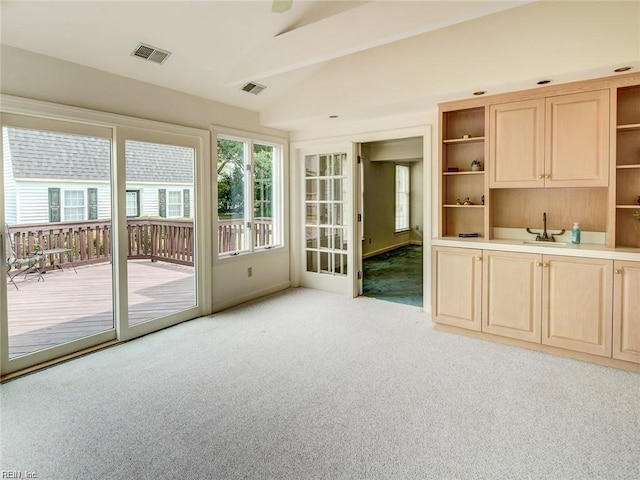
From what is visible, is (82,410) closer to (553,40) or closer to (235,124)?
(235,124)

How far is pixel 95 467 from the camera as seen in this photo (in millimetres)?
1905

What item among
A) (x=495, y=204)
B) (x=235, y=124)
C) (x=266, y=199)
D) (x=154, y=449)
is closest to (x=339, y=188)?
(x=266, y=199)

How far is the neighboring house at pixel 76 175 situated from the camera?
3008 millimetres

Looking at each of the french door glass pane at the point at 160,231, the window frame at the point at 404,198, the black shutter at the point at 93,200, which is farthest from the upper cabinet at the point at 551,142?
the window frame at the point at 404,198

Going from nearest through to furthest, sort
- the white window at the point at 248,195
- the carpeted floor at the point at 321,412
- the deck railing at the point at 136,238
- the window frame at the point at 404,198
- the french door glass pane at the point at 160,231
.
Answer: the carpeted floor at the point at 321,412
the deck railing at the point at 136,238
the french door glass pane at the point at 160,231
the white window at the point at 248,195
the window frame at the point at 404,198

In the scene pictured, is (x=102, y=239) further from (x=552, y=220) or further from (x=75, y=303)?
(x=552, y=220)

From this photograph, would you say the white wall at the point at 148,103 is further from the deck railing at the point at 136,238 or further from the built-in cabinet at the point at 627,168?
the built-in cabinet at the point at 627,168

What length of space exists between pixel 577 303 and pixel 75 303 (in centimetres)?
504

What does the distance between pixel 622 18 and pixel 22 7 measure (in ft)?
13.9

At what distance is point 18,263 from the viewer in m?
3.44

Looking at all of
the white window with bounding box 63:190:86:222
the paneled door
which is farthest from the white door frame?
the white window with bounding box 63:190:86:222

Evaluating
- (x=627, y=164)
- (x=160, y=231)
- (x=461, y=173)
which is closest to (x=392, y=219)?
(x=461, y=173)

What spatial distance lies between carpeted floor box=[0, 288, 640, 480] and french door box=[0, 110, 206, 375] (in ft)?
1.54

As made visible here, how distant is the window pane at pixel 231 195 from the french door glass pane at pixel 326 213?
3.45ft
